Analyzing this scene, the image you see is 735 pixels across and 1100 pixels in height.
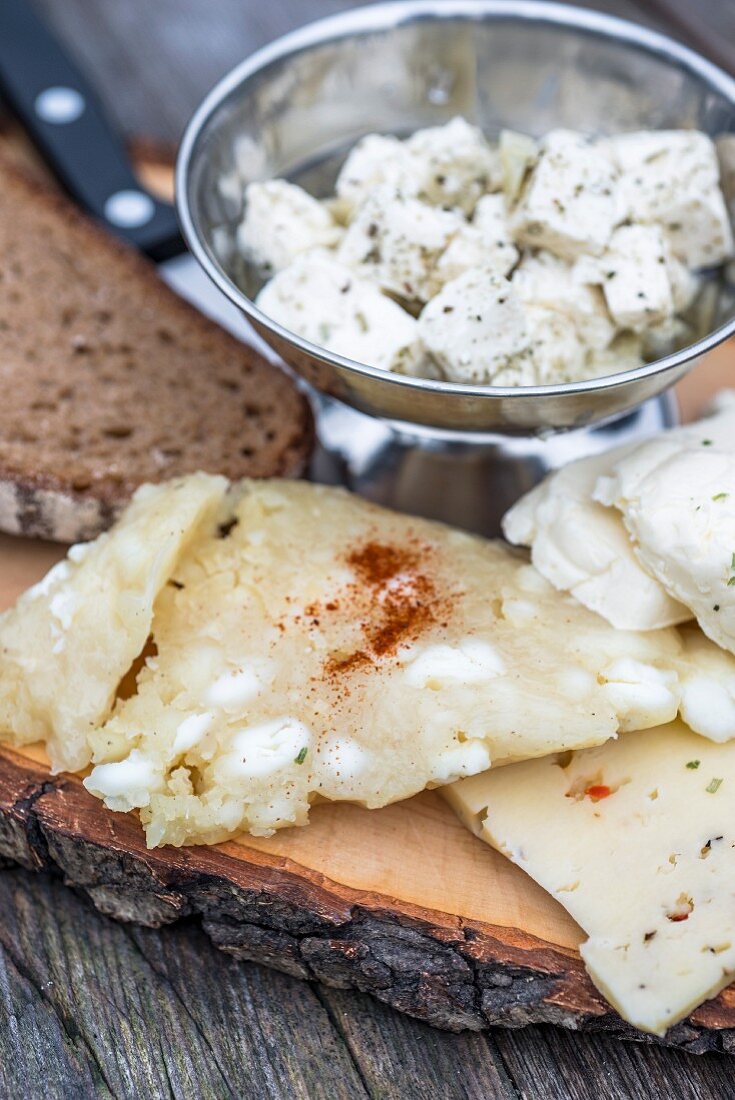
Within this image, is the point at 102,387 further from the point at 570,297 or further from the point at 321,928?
the point at 321,928

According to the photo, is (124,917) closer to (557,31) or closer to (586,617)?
(586,617)

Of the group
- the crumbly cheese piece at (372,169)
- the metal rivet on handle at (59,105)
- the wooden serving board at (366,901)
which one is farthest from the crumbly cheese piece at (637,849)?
the metal rivet on handle at (59,105)

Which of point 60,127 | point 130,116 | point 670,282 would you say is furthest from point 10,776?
point 130,116

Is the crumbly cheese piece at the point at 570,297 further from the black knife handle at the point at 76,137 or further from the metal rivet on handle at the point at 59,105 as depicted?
the metal rivet on handle at the point at 59,105

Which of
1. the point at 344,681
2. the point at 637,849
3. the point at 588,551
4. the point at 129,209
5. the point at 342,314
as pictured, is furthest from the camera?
the point at 129,209

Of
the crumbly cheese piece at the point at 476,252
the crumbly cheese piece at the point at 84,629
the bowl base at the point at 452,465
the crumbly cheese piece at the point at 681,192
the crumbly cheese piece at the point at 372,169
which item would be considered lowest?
the bowl base at the point at 452,465

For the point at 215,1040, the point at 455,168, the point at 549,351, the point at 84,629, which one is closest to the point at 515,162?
the point at 455,168
